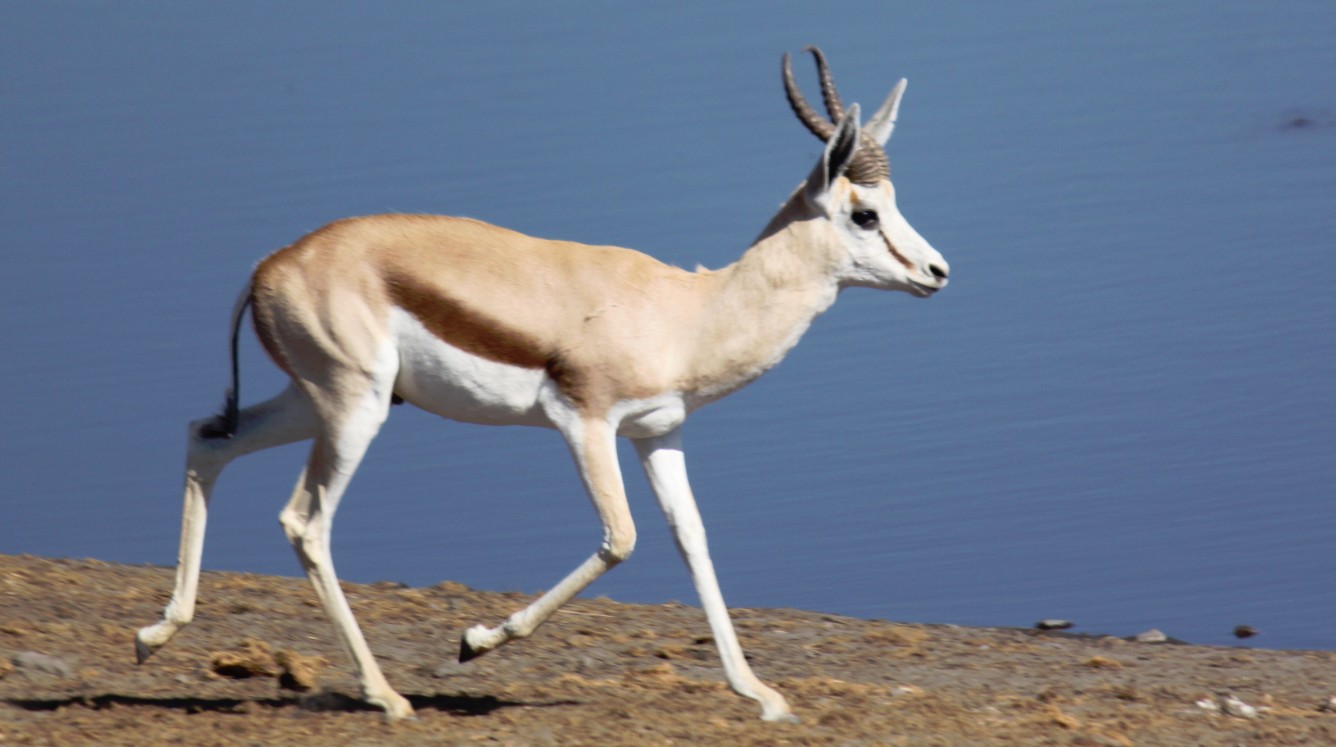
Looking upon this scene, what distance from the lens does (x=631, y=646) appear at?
7.34 metres

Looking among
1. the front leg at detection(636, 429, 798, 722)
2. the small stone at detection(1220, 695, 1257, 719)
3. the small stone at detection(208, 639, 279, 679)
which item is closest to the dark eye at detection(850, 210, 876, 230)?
the front leg at detection(636, 429, 798, 722)

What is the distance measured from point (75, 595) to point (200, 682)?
1.68 metres

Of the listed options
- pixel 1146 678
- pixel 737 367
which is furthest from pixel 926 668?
pixel 737 367

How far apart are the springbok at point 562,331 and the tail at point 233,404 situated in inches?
1.0

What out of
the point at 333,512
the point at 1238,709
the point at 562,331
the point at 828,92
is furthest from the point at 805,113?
the point at 1238,709

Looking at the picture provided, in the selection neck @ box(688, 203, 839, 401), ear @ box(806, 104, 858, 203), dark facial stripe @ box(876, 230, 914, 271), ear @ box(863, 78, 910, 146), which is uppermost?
ear @ box(863, 78, 910, 146)

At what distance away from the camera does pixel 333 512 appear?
18.6 feet

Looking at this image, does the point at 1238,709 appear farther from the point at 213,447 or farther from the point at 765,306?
the point at 213,447

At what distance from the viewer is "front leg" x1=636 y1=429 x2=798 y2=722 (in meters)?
5.68

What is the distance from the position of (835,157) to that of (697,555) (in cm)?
130

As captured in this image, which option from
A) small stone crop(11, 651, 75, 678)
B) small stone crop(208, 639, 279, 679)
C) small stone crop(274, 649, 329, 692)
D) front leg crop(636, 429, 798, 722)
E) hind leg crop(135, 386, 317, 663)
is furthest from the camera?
small stone crop(208, 639, 279, 679)

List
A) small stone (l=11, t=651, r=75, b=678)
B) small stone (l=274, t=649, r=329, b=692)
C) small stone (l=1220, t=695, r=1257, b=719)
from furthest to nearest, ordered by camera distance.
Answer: small stone (l=1220, t=695, r=1257, b=719) → small stone (l=11, t=651, r=75, b=678) → small stone (l=274, t=649, r=329, b=692)

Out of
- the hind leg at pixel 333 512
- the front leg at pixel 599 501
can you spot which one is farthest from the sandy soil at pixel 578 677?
the front leg at pixel 599 501

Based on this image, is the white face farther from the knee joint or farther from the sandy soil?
the sandy soil
